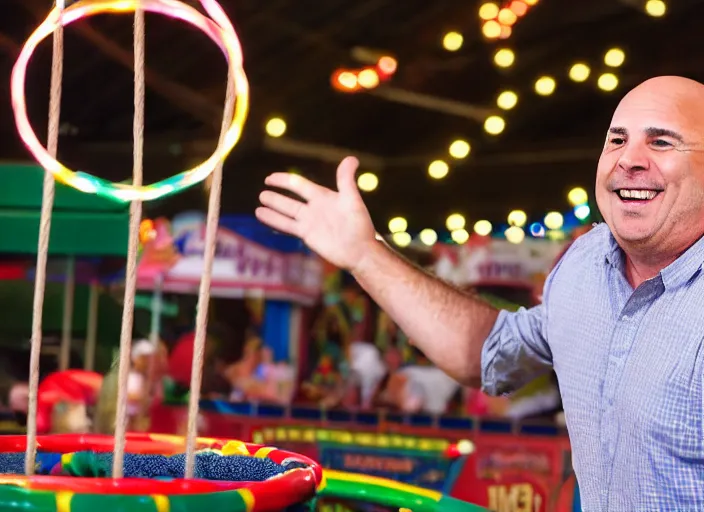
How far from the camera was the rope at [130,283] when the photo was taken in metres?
1.08

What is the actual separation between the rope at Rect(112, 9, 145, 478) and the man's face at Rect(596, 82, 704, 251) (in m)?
0.68

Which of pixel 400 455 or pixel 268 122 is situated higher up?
pixel 268 122

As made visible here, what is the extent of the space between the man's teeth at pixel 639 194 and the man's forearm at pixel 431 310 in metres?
0.37

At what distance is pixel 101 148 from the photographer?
5.11 m

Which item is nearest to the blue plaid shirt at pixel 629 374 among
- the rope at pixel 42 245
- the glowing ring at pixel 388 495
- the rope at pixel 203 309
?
the glowing ring at pixel 388 495

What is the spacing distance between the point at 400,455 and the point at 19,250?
1.98 metres

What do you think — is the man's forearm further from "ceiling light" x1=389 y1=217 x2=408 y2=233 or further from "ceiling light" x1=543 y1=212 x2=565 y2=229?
"ceiling light" x1=389 y1=217 x2=408 y2=233

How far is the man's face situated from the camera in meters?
1.37

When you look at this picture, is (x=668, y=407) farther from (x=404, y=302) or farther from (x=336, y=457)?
(x=336, y=457)

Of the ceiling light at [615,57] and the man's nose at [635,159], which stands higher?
the ceiling light at [615,57]

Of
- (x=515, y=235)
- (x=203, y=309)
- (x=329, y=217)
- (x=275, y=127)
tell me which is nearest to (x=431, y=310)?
(x=329, y=217)

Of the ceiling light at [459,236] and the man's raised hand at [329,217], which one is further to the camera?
the ceiling light at [459,236]

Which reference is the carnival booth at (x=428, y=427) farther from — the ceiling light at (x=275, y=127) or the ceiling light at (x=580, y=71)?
the ceiling light at (x=580, y=71)

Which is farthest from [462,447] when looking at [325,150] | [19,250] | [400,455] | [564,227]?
[19,250]
